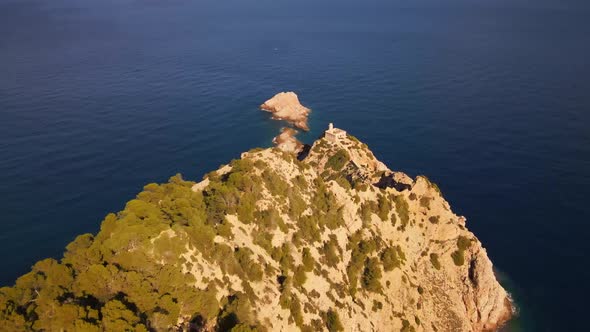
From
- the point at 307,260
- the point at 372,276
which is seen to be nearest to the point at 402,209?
the point at 372,276

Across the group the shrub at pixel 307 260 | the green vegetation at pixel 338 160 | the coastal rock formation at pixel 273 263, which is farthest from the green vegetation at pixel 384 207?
the shrub at pixel 307 260

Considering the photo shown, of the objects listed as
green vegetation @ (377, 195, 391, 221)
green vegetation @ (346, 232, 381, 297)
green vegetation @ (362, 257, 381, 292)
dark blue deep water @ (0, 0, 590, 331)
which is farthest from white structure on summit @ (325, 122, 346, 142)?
green vegetation @ (362, 257, 381, 292)

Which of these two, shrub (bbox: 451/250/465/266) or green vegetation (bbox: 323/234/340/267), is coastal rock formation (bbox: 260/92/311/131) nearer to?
shrub (bbox: 451/250/465/266)

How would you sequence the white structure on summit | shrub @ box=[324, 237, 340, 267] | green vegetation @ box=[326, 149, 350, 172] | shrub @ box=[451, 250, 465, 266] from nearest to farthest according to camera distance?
shrub @ box=[324, 237, 340, 267] < shrub @ box=[451, 250, 465, 266] < green vegetation @ box=[326, 149, 350, 172] < the white structure on summit

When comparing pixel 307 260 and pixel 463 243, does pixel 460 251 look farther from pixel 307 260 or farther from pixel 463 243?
pixel 307 260

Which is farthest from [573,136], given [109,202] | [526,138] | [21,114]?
[21,114]
